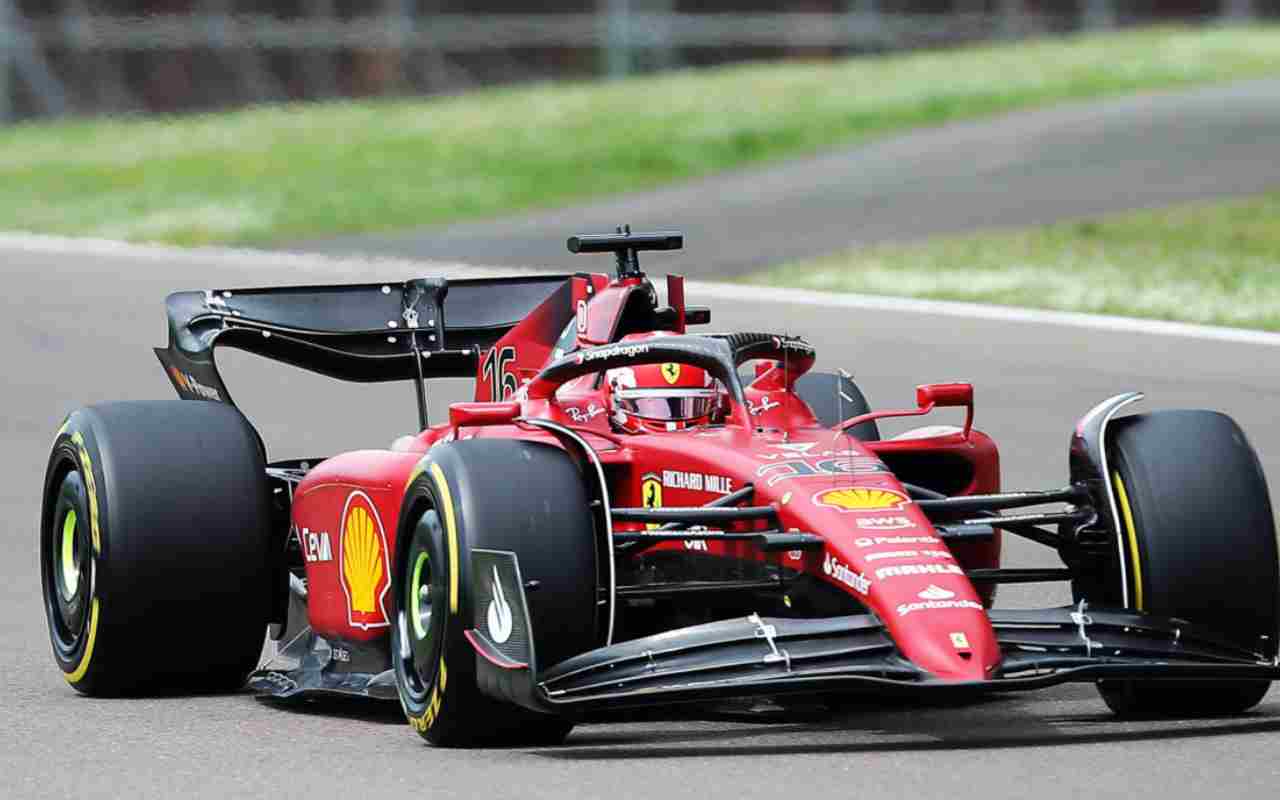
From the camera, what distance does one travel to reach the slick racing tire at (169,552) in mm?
8875

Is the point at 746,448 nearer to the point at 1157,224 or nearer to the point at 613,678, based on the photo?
the point at 613,678

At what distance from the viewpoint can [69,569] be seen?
950 centimetres

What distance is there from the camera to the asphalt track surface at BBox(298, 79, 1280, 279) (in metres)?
23.3

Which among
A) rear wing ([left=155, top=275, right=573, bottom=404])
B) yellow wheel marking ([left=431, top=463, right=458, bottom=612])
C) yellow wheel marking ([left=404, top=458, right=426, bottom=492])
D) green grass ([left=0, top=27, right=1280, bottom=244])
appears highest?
green grass ([left=0, top=27, right=1280, bottom=244])

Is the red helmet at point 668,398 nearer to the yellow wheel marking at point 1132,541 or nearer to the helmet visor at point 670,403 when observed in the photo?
the helmet visor at point 670,403

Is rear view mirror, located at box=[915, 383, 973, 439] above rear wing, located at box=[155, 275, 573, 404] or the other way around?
the other way around

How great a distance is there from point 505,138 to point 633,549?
22.6 meters

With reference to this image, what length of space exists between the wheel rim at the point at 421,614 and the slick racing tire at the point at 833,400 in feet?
8.02

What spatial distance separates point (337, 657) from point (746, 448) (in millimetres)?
1669

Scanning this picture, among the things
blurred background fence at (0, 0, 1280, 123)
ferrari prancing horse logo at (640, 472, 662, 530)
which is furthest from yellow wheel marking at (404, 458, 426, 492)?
blurred background fence at (0, 0, 1280, 123)

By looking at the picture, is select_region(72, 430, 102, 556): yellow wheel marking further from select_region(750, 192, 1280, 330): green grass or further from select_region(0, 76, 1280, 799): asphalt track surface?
select_region(750, 192, 1280, 330): green grass

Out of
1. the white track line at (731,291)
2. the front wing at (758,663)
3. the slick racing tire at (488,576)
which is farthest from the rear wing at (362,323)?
the white track line at (731,291)

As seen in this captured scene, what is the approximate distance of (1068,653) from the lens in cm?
741

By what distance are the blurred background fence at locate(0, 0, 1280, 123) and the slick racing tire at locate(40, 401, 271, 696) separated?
25.5m
